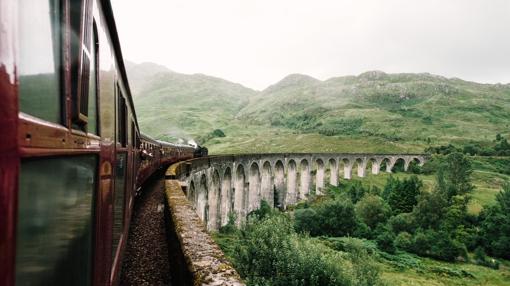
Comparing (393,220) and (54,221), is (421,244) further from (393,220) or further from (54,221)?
(54,221)

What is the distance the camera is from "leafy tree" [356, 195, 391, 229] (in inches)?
1887

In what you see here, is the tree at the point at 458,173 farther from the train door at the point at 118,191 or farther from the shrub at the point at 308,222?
the train door at the point at 118,191

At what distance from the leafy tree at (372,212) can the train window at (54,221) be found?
50255mm

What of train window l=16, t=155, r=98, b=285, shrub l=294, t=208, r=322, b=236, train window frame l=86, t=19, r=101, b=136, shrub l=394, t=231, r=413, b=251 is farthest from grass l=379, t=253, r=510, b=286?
train window l=16, t=155, r=98, b=285

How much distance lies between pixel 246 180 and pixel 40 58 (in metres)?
35.9

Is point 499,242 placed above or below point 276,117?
below

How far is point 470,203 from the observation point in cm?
5503

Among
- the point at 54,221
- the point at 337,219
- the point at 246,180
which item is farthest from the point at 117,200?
the point at 337,219

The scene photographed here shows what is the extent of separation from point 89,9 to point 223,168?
2710 cm

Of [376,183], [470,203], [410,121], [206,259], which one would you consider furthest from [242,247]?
[410,121]

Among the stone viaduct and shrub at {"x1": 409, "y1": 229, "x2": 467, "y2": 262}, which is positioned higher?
the stone viaduct

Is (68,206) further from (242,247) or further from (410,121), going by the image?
(410,121)

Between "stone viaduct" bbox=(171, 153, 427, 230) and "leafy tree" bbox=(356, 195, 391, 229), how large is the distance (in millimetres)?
10092

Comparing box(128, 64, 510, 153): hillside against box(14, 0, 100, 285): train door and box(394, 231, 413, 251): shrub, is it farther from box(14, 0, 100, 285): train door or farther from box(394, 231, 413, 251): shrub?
box(14, 0, 100, 285): train door
